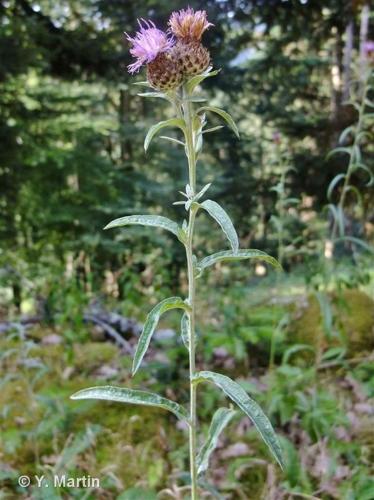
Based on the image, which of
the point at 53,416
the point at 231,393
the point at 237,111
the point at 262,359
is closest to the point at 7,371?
the point at 53,416

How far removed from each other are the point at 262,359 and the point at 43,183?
14.1 feet

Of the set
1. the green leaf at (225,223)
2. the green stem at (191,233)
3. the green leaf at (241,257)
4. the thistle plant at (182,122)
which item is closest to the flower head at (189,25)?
the thistle plant at (182,122)

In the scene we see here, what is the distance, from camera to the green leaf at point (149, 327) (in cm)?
101

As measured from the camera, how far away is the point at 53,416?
2057 millimetres

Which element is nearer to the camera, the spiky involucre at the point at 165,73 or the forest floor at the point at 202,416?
the spiky involucre at the point at 165,73

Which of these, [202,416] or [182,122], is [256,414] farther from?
[202,416]

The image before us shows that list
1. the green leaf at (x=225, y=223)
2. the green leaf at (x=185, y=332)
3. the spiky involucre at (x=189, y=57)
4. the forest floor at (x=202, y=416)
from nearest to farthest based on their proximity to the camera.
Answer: the green leaf at (x=225, y=223), the spiky involucre at (x=189, y=57), the green leaf at (x=185, y=332), the forest floor at (x=202, y=416)

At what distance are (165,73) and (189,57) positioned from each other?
6 centimetres

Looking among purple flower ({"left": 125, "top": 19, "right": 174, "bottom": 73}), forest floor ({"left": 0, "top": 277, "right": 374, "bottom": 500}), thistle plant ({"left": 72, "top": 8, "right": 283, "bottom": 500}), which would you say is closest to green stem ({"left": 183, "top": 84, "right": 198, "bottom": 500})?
thistle plant ({"left": 72, "top": 8, "right": 283, "bottom": 500})

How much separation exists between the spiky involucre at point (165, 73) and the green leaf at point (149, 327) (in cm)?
46

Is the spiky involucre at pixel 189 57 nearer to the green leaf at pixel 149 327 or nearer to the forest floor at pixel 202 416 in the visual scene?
the green leaf at pixel 149 327

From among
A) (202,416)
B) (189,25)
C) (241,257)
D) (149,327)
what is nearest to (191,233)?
(241,257)

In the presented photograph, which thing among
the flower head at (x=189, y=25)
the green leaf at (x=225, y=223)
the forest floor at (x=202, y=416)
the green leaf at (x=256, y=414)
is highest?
the flower head at (x=189, y=25)

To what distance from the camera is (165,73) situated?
41.6 inches
